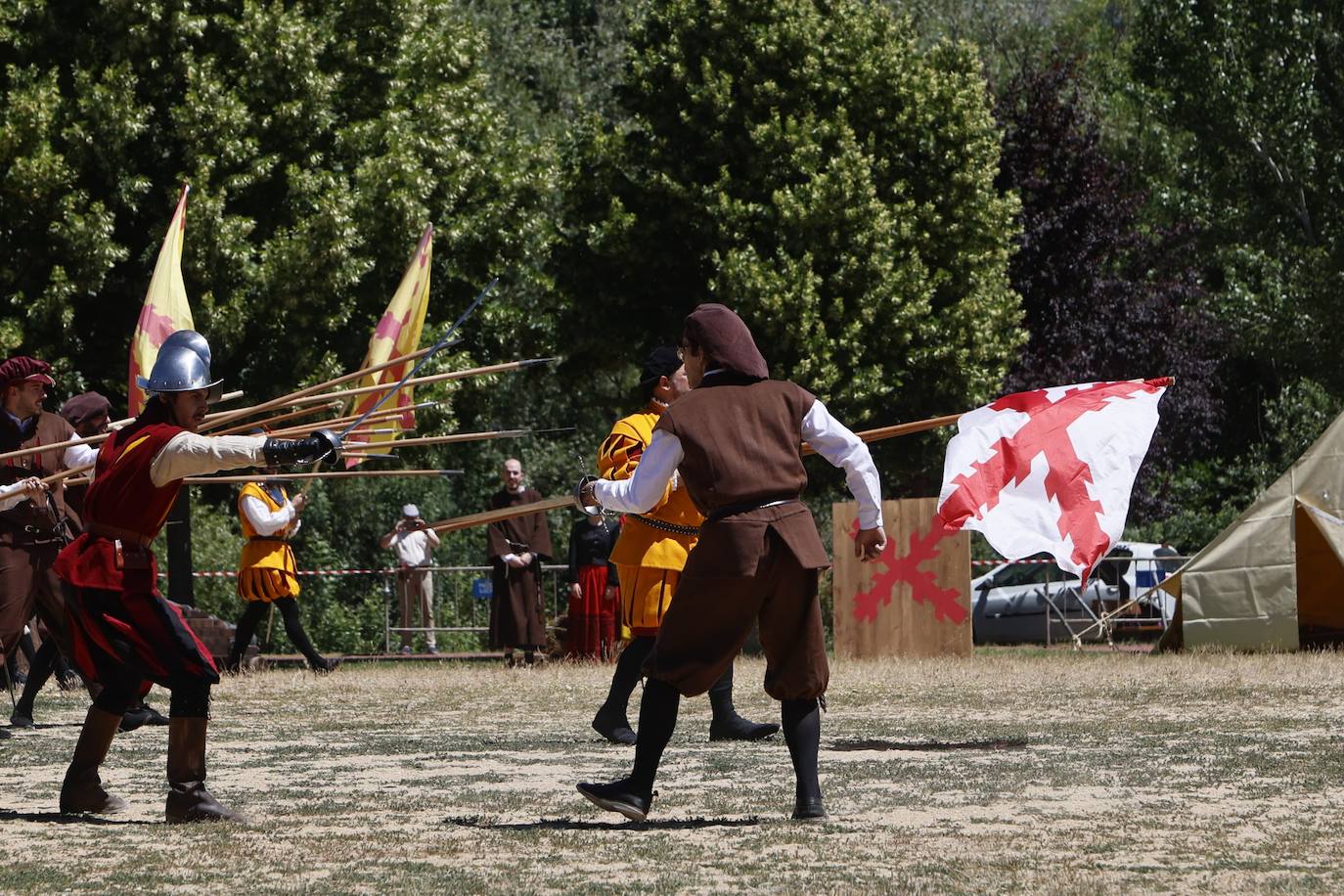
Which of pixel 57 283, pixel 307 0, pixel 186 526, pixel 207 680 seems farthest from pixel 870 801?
pixel 307 0

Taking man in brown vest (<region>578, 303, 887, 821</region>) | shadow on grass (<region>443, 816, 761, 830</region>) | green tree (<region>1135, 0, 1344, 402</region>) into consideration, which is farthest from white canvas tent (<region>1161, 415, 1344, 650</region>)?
green tree (<region>1135, 0, 1344, 402</region>)

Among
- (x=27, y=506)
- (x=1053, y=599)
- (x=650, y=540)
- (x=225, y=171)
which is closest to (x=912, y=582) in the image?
(x=1053, y=599)

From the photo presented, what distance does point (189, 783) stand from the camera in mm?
6602

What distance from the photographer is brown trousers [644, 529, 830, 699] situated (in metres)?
6.36

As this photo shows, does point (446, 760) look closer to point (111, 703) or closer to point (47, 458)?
point (111, 703)

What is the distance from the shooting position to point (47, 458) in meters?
9.77

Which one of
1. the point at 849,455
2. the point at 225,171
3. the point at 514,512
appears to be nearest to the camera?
the point at 849,455

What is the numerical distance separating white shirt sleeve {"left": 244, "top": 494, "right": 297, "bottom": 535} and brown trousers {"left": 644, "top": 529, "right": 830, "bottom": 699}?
8103 mm

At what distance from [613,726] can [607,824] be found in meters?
2.66

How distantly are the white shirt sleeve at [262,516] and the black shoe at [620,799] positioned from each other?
26.5 feet

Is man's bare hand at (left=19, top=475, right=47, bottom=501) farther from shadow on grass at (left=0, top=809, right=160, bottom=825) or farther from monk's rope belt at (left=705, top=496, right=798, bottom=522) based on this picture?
monk's rope belt at (left=705, top=496, right=798, bottom=522)

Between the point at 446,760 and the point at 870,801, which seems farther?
the point at 446,760

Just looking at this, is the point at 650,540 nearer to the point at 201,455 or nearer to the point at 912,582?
the point at 201,455

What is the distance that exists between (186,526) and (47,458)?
9.69 meters
